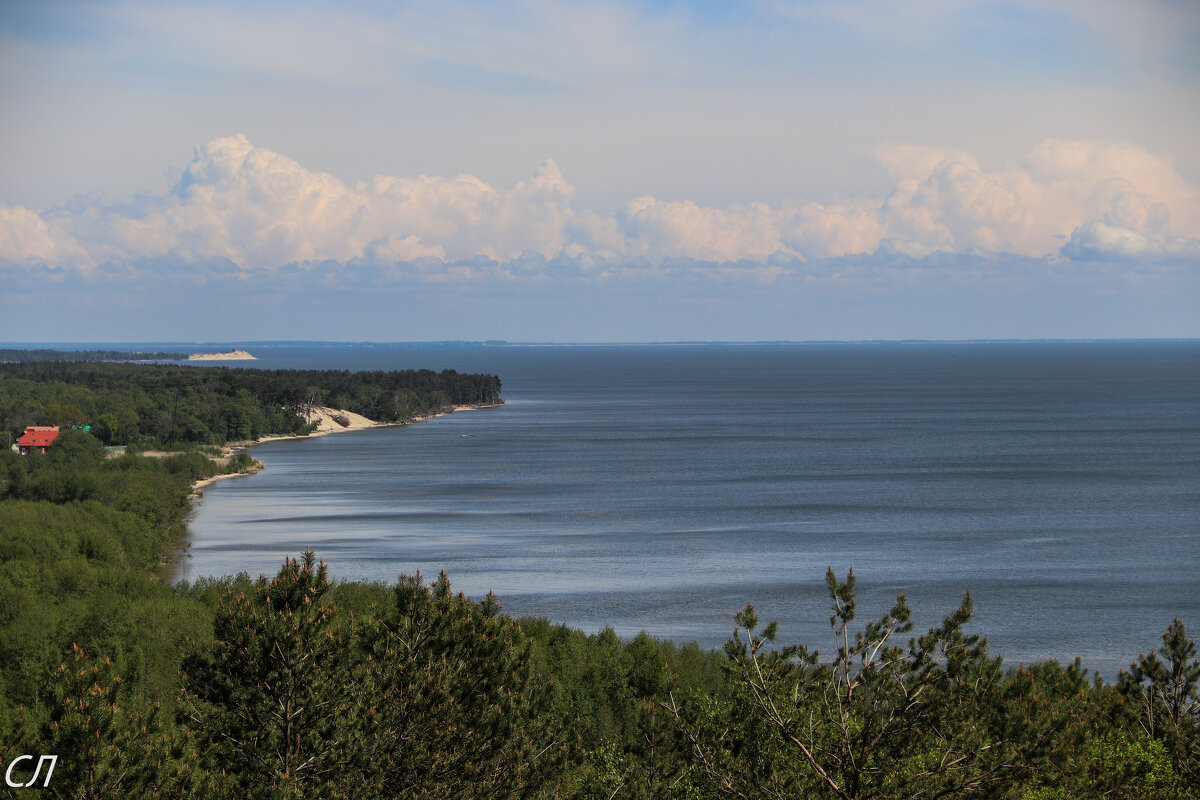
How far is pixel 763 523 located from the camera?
68.4 metres

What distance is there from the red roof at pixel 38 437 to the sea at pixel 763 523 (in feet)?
61.8

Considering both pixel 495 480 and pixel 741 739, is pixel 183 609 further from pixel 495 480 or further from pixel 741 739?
pixel 495 480

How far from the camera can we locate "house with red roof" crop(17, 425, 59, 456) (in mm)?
96750

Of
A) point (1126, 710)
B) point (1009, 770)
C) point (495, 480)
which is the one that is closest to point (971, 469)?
point (495, 480)

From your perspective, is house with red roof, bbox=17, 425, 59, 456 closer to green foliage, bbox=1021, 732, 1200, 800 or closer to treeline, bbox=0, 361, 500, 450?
treeline, bbox=0, 361, 500, 450

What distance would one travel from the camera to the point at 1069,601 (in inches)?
1913

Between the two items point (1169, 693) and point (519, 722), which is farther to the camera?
point (1169, 693)

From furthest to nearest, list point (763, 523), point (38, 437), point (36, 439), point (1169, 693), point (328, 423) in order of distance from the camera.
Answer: point (328, 423) < point (38, 437) < point (36, 439) < point (763, 523) < point (1169, 693)

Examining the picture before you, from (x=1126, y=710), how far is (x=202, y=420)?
124328 mm

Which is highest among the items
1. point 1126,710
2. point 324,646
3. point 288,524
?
point 324,646

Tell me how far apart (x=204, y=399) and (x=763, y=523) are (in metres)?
92.3

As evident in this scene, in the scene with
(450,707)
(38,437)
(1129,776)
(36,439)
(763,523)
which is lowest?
(763,523)

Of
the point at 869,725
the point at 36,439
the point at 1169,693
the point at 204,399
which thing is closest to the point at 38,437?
the point at 36,439

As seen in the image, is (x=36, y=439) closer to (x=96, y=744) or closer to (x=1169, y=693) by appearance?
(x=96, y=744)
